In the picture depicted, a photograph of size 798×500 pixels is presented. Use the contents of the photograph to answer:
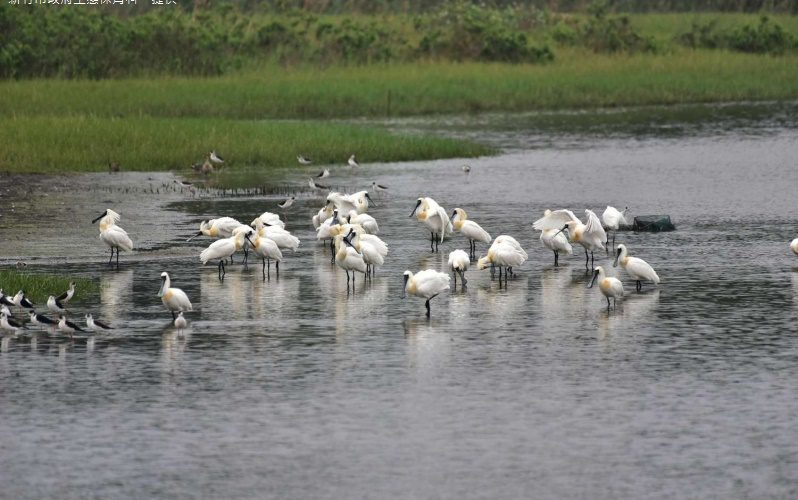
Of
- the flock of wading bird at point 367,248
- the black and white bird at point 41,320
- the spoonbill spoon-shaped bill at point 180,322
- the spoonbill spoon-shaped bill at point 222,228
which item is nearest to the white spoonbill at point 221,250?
the flock of wading bird at point 367,248

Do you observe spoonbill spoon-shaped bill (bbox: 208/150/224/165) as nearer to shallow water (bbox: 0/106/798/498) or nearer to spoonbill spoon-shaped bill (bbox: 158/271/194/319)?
shallow water (bbox: 0/106/798/498)

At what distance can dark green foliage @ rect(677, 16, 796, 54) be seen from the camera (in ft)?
212

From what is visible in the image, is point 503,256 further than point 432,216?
No

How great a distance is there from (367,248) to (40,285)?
13.2 feet

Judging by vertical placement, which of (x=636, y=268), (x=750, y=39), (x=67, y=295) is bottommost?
(x=67, y=295)

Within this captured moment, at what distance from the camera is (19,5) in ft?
176

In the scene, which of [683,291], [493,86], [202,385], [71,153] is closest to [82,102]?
[71,153]

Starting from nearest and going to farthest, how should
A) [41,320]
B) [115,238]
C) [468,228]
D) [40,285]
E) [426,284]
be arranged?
[41,320] < [426,284] < [40,285] < [115,238] < [468,228]

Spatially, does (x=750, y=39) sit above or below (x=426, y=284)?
above

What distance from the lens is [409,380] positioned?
14922mm

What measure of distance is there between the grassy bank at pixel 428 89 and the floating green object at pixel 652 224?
19334 mm

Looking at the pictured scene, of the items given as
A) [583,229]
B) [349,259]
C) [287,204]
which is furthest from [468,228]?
[287,204]

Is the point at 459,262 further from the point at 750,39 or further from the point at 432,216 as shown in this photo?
the point at 750,39

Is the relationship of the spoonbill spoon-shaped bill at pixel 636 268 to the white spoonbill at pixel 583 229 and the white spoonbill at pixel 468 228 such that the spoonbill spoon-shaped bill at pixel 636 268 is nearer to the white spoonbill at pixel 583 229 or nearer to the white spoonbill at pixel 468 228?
the white spoonbill at pixel 583 229
